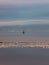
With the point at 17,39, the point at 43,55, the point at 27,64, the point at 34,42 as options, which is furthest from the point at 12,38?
the point at 27,64

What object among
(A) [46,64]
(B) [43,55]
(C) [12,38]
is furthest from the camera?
(C) [12,38]

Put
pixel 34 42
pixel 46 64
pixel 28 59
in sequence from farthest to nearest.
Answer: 1. pixel 34 42
2. pixel 28 59
3. pixel 46 64

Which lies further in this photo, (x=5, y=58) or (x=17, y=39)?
(x=17, y=39)

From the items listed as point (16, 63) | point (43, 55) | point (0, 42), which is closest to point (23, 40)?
point (0, 42)

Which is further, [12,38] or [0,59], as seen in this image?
[12,38]

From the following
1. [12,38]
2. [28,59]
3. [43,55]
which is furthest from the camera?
[12,38]

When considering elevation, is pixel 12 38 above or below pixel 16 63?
above

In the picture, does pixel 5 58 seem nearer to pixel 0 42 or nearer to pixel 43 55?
pixel 43 55

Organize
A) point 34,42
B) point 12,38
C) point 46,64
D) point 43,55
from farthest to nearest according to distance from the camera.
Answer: point 12,38
point 34,42
point 43,55
point 46,64

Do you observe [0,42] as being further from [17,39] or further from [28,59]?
[28,59]
